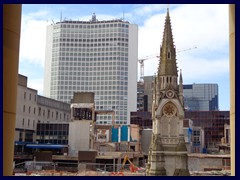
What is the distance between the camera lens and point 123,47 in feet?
605

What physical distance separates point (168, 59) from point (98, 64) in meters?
108

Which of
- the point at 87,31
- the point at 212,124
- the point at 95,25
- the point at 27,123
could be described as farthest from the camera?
the point at 87,31

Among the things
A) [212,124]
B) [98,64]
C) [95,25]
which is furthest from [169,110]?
[95,25]

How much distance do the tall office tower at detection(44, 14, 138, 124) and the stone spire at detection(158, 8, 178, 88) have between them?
102 metres

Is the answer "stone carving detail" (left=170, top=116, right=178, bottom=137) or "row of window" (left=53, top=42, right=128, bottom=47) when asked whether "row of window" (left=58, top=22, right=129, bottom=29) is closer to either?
"row of window" (left=53, top=42, right=128, bottom=47)

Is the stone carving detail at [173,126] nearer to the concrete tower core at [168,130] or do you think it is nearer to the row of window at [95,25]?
the concrete tower core at [168,130]

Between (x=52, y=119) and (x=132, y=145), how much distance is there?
82.9 ft

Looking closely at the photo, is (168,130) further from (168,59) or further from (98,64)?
(98,64)

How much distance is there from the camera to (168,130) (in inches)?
2953

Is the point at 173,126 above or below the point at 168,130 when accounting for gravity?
above

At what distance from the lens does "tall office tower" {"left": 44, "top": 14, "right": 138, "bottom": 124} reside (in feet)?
606

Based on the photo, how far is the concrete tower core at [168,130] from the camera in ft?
240
